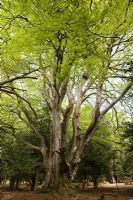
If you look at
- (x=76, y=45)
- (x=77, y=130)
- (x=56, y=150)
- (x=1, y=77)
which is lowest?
(x=56, y=150)

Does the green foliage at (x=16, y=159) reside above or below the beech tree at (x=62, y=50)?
below

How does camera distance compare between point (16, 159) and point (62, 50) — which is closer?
point (62, 50)

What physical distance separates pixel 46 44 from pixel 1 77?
6234 millimetres

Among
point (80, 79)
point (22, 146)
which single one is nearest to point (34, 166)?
point (22, 146)

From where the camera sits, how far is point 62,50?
12203 millimetres

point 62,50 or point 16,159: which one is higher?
point 62,50

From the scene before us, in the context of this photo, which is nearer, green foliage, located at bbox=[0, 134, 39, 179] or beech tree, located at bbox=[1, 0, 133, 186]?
beech tree, located at bbox=[1, 0, 133, 186]

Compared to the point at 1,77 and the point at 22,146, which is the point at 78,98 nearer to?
the point at 1,77

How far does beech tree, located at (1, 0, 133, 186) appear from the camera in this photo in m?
8.94

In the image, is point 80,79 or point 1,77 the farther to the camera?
point 1,77

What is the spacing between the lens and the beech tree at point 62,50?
894 centimetres

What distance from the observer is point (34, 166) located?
22.5m

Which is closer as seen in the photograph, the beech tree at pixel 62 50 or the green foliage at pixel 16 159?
the beech tree at pixel 62 50

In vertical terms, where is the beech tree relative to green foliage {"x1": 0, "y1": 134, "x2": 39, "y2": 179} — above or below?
above
